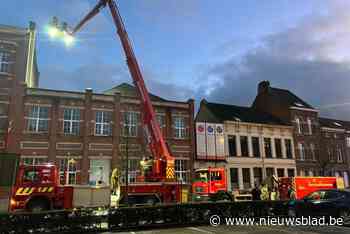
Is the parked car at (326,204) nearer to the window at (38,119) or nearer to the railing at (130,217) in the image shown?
the railing at (130,217)

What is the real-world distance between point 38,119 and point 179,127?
45.6 feet

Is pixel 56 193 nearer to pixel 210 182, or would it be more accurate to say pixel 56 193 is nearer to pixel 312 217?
pixel 210 182

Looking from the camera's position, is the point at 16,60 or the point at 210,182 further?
the point at 16,60

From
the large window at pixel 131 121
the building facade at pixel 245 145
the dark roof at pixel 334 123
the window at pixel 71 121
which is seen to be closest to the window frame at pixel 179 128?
the building facade at pixel 245 145

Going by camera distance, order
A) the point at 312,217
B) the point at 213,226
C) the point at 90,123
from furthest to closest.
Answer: the point at 90,123 → the point at 312,217 → the point at 213,226

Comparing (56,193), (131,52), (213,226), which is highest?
(131,52)

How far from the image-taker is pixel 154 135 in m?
21.7

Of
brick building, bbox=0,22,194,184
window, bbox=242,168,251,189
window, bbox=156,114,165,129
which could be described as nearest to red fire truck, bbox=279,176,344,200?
window, bbox=242,168,251,189

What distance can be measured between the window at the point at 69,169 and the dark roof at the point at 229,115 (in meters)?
17.7

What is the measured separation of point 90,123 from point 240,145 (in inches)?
720

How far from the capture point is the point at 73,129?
28156 mm

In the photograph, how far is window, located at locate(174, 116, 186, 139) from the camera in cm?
3233

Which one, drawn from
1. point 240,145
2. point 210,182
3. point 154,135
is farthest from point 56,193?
point 240,145

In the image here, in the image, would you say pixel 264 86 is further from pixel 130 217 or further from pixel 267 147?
pixel 130 217
